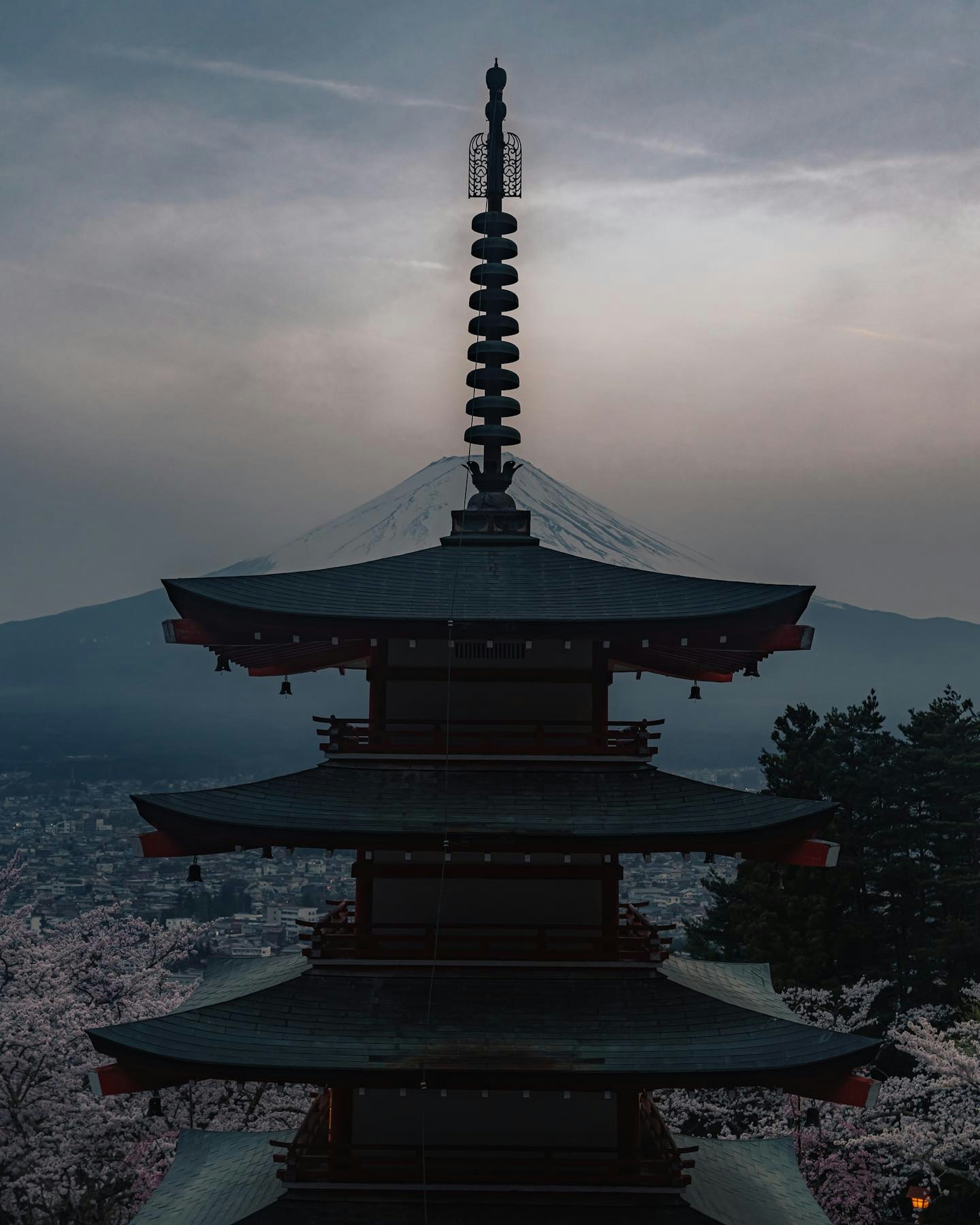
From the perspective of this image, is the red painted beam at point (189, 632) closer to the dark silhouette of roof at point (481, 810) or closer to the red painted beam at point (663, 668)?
the dark silhouette of roof at point (481, 810)

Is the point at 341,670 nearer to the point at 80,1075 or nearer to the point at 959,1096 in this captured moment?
the point at 80,1075

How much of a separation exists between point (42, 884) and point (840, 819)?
6422 centimetres

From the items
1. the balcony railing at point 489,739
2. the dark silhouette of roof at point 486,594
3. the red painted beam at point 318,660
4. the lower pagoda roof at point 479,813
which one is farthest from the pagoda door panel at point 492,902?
the dark silhouette of roof at point 486,594

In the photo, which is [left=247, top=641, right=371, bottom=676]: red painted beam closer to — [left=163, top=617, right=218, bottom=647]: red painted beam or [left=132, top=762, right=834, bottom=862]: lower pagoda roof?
[left=163, top=617, right=218, bottom=647]: red painted beam

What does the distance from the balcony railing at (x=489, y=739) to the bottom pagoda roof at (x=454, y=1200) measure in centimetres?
486

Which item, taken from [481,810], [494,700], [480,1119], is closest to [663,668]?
[494,700]

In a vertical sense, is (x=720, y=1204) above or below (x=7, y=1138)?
above

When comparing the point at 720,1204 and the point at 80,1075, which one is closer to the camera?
the point at 720,1204

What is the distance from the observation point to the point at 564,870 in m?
15.3

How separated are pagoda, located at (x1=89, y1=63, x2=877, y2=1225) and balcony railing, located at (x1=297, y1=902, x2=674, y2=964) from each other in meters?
0.03

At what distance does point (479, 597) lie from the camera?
15766 millimetres

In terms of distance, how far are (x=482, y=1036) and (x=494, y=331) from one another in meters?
9.02

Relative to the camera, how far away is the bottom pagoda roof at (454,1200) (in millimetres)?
14117

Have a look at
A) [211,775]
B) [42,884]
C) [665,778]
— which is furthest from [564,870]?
[211,775]
